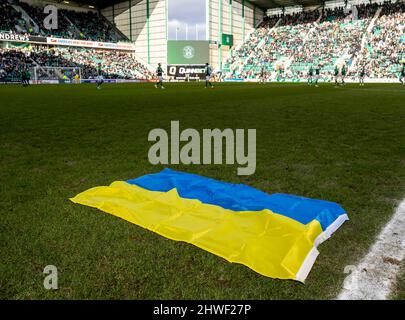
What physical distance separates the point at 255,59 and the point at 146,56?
16.7 m

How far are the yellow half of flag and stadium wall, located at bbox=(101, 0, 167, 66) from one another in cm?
5307

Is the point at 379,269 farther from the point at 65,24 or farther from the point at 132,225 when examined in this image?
the point at 65,24

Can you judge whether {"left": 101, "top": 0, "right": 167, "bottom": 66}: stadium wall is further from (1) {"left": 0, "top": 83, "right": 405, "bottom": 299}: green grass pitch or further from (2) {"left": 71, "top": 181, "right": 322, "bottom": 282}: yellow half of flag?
(2) {"left": 71, "top": 181, "right": 322, "bottom": 282}: yellow half of flag

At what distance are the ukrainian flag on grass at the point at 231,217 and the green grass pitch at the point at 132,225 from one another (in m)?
0.11

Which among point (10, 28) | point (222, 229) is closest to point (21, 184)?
point (222, 229)

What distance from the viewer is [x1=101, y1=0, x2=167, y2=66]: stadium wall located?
2119 inches

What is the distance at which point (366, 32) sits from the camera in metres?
46.6

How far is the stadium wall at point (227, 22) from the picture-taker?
53.3 metres

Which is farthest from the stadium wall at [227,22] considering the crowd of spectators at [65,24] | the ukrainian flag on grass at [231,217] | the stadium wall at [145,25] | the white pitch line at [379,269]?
the white pitch line at [379,269]

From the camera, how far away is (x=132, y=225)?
137 inches

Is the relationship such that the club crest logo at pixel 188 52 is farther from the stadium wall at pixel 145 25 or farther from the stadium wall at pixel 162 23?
the stadium wall at pixel 145 25

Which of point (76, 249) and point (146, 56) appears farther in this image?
point (146, 56)

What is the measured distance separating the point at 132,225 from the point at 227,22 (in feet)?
185
